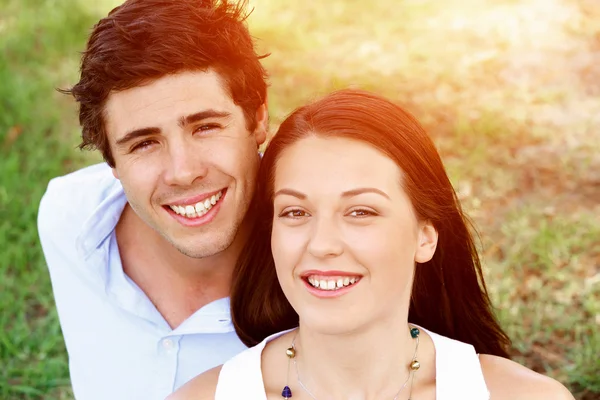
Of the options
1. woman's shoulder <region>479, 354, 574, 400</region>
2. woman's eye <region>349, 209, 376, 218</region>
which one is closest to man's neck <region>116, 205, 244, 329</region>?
woman's eye <region>349, 209, 376, 218</region>

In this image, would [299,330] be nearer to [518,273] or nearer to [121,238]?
[121,238]

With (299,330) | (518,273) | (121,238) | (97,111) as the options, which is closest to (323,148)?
(299,330)

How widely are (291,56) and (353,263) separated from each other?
4.68m

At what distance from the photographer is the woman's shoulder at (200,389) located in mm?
2959

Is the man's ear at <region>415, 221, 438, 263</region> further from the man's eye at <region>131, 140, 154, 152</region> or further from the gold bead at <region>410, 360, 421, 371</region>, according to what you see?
the man's eye at <region>131, 140, 154, 152</region>

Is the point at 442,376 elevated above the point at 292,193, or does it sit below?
below

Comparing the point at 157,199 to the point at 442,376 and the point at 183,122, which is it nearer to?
the point at 183,122

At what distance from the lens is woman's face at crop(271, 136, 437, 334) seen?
265cm

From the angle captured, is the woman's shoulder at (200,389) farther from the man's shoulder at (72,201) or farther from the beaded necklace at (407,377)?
the man's shoulder at (72,201)

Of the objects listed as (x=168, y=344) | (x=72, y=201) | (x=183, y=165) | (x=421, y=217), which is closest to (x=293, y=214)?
(x=421, y=217)

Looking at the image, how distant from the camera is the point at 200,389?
2.99m

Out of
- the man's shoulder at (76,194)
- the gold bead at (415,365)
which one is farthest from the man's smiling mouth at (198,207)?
the gold bead at (415,365)

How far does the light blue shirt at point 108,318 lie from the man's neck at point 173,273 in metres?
0.09

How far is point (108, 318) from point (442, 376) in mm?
1585
